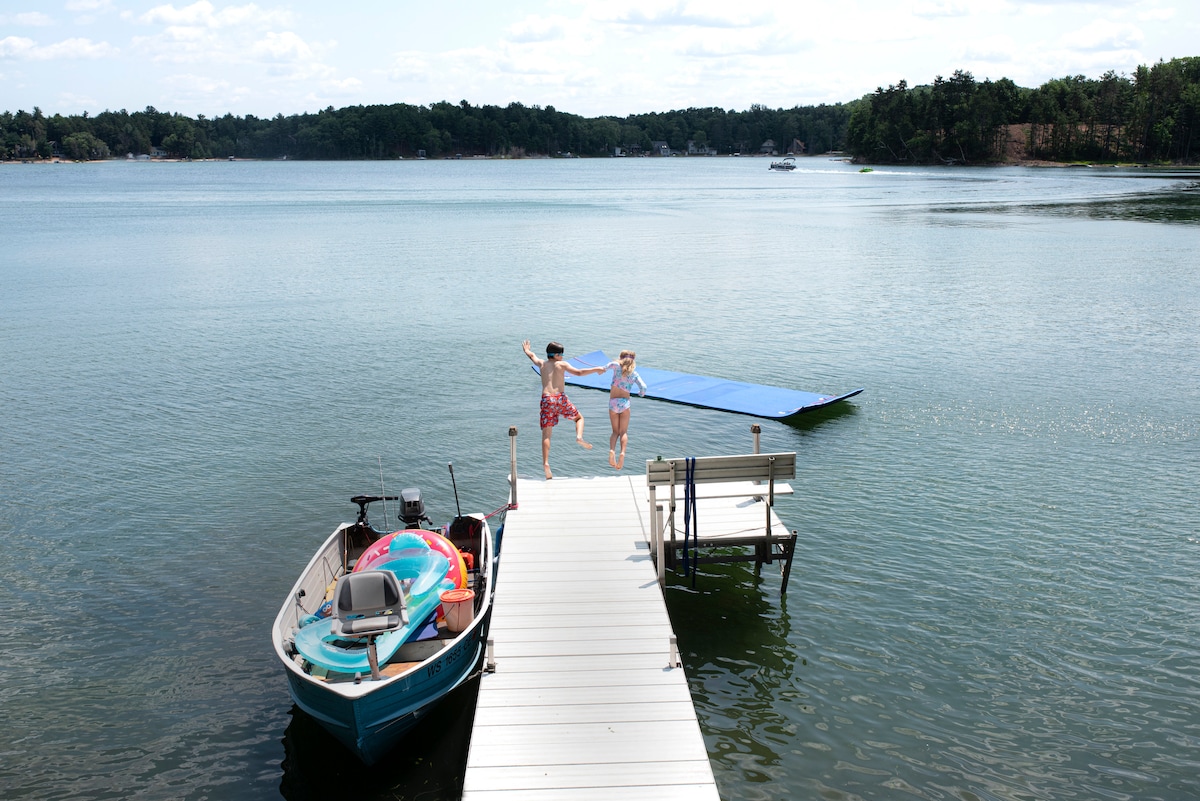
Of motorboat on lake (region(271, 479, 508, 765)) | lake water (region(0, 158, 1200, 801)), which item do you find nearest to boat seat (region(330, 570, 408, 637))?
motorboat on lake (region(271, 479, 508, 765))

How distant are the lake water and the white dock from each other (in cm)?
144

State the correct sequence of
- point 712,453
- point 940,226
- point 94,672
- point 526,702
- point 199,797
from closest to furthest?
1. point 526,702
2. point 199,797
3. point 94,672
4. point 712,453
5. point 940,226

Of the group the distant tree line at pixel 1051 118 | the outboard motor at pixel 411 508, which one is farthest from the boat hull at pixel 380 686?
the distant tree line at pixel 1051 118

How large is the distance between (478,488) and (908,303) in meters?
27.8

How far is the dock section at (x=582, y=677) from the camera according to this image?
8.79m

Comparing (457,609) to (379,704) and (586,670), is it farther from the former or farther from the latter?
(586,670)

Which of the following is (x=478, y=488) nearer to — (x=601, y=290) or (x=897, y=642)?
(x=897, y=642)

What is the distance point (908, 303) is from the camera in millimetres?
41844

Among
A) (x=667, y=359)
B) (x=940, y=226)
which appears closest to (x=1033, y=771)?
(x=667, y=359)

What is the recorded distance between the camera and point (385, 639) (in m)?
11.0

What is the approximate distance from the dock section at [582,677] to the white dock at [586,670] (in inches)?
0.6

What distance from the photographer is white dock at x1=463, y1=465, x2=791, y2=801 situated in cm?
881

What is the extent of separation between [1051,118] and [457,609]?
179 meters

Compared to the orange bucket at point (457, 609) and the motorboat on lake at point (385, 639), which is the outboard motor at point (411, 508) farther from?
the orange bucket at point (457, 609)
